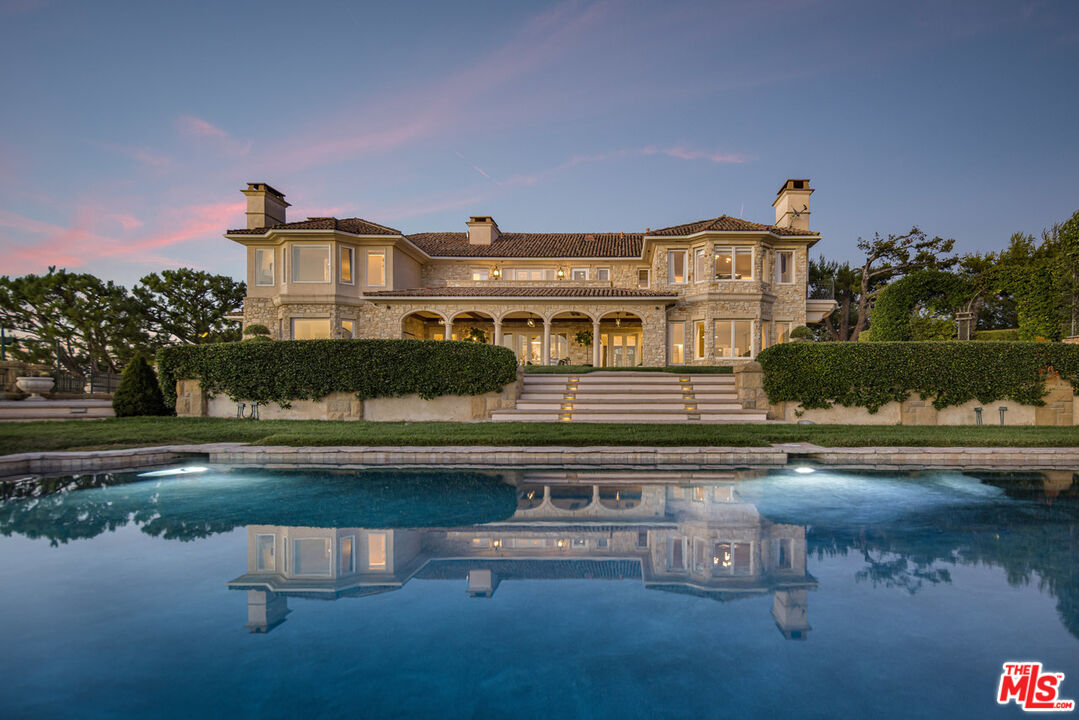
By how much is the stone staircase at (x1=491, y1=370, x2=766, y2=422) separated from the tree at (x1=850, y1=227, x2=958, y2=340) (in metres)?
29.2

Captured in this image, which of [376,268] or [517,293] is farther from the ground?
[376,268]

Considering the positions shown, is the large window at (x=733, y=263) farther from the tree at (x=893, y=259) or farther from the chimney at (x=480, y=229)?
the tree at (x=893, y=259)

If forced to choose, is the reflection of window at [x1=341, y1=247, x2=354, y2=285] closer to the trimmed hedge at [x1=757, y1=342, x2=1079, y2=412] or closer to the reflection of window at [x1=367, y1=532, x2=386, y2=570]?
the trimmed hedge at [x1=757, y1=342, x2=1079, y2=412]

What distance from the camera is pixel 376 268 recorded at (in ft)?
73.0

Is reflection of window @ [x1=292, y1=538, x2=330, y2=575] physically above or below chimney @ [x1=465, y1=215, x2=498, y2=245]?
below

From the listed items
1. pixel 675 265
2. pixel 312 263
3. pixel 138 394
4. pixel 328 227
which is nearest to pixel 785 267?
pixel 675 265

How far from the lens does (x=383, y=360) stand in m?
13.0

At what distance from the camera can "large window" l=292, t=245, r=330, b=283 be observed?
21.5m

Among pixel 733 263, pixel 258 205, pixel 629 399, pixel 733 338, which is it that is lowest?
pixel 629 399

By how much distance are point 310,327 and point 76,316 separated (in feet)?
66.6

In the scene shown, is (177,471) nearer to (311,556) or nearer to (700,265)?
(311,556)

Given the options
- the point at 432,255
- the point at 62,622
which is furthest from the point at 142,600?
the point at 432,255

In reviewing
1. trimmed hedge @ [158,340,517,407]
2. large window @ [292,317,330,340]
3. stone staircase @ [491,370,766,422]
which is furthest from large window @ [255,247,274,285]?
stone staircase @ [491,370,766,422]

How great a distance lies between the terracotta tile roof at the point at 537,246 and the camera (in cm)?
2511
